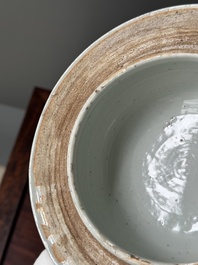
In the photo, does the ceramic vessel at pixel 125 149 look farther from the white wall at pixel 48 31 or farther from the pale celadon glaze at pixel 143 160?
the white wall at pixel 48 31

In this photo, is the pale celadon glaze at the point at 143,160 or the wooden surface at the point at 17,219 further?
the wooden surface at the point at 17,219

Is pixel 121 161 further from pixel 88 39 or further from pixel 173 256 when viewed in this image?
pixel 88 39

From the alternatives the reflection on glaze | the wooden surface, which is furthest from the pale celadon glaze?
the wooden surface

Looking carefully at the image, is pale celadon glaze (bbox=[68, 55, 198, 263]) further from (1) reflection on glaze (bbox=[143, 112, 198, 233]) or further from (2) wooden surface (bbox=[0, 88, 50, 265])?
(2) wooden surface (bbox=[0, 88, 50, 265])

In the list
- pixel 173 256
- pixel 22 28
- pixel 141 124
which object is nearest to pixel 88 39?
pixel 22 28

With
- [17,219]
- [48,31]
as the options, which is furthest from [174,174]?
[48,31]

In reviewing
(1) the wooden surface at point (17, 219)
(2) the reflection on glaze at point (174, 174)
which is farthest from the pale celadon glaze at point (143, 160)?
(1) the wooden surface at point (17, 219)

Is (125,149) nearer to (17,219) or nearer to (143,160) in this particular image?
(143,160)

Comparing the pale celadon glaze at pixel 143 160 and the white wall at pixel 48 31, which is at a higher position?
the white wall at pixel 48 31
